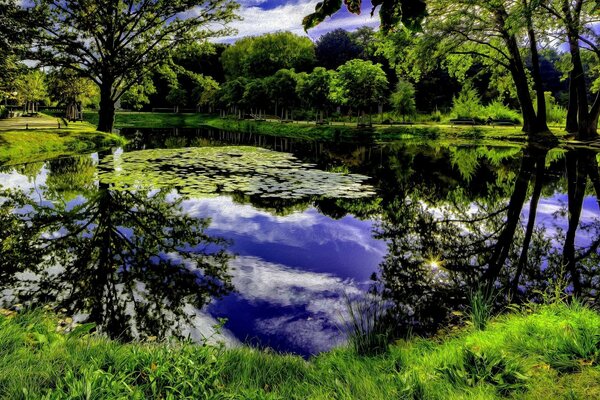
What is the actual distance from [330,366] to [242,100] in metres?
54.2

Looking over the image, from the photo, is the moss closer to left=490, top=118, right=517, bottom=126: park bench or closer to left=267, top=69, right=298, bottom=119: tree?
left=267, top=69, right=298, bottom=119: tree

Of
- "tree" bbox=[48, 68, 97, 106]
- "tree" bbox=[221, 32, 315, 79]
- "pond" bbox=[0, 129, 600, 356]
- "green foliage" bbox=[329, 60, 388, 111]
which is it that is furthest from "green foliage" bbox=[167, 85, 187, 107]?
"pond" bbox=[0, 129, 600, 356]

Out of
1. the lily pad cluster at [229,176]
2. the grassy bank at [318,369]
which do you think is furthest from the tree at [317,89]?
the grassy bank at [318,369]

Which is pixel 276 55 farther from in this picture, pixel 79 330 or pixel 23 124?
pixel 79 330

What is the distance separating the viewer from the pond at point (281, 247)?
5316 mm

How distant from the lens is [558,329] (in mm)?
3930

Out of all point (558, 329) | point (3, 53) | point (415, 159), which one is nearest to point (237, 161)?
point (415, 159)

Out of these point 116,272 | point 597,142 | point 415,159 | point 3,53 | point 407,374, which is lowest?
point 116,272

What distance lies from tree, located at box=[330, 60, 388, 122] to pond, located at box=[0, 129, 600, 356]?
23092 millimetres

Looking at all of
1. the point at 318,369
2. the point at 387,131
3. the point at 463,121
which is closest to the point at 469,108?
the point at 463,121

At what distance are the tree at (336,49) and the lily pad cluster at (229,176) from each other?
5671 cm

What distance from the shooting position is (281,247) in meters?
8.06

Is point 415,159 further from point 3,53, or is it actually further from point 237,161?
point 3,53

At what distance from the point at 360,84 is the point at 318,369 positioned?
35704 millimetres
